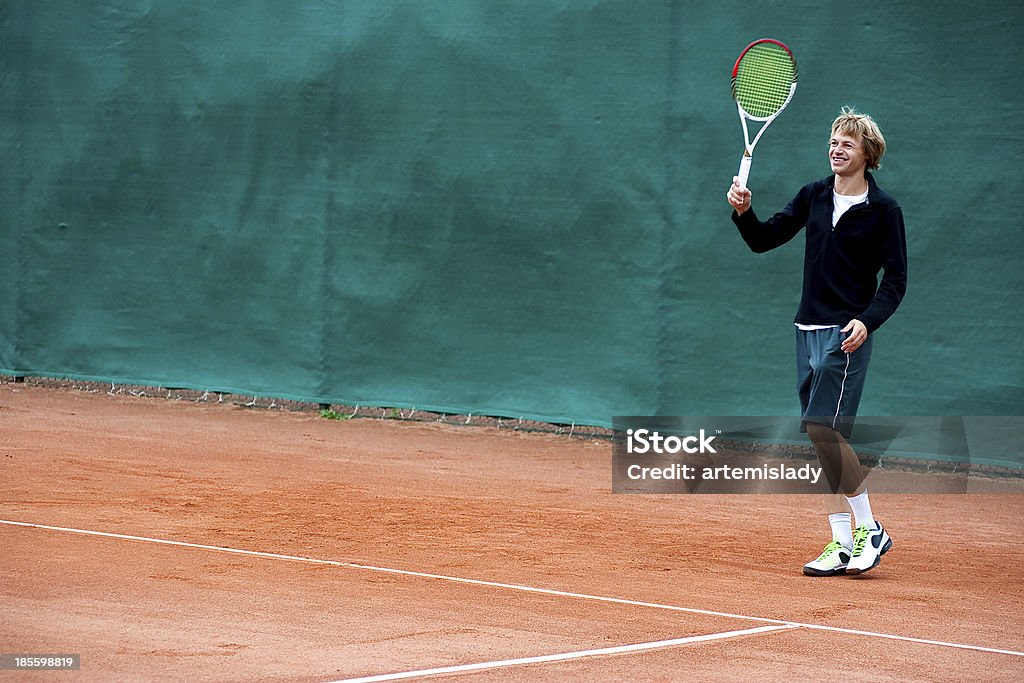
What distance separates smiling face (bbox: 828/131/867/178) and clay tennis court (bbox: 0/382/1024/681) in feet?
4.71

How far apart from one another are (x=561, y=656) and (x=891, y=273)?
6.68ft

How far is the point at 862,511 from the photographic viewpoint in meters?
5.01

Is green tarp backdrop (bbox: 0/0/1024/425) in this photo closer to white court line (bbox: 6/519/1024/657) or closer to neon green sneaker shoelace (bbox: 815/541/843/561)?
neon green sneaker shoelace (bbox: 815/541/843/561)

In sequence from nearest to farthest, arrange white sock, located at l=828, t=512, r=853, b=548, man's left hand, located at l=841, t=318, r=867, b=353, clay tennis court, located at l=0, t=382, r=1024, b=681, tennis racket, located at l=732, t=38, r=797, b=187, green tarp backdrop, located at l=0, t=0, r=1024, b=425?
clay tennis court, located at l=0, t=382, r=1024, b=681 < man's left hand, located at l=841, t=318, r=867, b=353 < white sock, located at l=828, t=512, r=853, b=548 < tennis racket, located at l=732, t=38, r=797, b=187 < green tarp backdrop, located at l=0, t=0, r=1024, b=425

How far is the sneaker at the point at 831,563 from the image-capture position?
4.92m

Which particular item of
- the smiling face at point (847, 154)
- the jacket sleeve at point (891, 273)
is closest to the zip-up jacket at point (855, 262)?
the jacket sleeve at point (891, 273)

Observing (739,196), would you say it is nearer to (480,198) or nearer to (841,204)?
(841,204)

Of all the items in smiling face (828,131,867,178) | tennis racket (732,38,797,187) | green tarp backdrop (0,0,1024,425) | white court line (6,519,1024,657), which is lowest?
white court line (6,519,1024,657)

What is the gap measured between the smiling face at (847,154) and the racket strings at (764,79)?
0.88 meters

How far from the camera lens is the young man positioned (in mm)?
4863

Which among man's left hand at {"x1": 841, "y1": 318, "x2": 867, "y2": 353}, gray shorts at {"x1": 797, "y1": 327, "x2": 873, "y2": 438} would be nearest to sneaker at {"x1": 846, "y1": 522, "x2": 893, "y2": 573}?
gray shorts at {"x1": 797, "y1": 327, "x2": 873, "y2": 438}

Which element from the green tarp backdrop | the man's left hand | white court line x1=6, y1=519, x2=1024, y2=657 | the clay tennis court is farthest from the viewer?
the green tarp backdrop

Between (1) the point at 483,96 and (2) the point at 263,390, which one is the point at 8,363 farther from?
(1) the point at 483,96

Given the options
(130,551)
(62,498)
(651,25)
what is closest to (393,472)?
(62,498)
